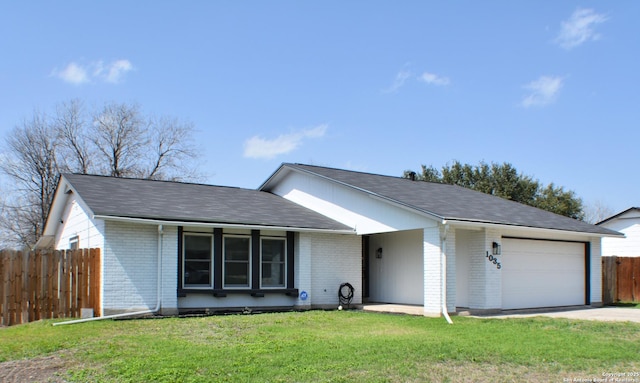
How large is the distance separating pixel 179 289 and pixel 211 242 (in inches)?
63.7

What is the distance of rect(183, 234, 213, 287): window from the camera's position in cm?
1644

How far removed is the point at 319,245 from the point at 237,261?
2.74 m

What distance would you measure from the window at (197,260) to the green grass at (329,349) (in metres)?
2.53

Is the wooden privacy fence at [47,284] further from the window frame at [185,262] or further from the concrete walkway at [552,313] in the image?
the concrete walkway at [552,313]

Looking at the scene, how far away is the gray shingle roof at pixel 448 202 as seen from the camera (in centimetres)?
1669

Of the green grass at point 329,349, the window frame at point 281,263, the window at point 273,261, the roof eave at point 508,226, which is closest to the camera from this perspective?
the green grass at point 329,349

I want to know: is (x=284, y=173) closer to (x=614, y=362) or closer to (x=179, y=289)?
(x=179, y=289)

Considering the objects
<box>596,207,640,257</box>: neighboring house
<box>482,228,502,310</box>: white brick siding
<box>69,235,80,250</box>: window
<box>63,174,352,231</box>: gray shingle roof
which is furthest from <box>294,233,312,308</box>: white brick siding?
<box>596,207,640,257</box>: neighboring house

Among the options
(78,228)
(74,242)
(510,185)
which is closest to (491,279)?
(78,228)

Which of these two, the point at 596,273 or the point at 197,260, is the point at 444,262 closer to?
the point at 197,260

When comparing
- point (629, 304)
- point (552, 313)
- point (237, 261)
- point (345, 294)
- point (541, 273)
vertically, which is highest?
point (237, 261)

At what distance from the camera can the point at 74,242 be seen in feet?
61.2

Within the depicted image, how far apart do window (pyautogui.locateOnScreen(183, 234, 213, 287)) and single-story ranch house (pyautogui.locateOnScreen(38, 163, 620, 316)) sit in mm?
29

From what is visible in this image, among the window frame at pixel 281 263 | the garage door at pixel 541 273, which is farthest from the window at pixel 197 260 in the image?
the garage door at pixel 541 273
